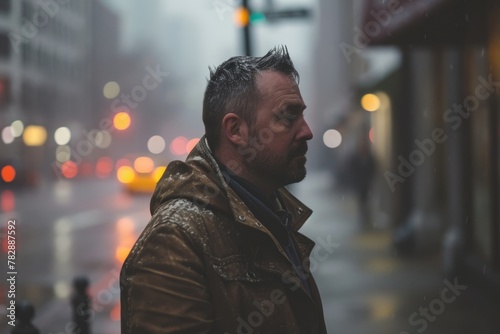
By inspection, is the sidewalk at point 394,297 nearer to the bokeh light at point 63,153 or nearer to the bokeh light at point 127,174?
the bokeh light at point 127,174

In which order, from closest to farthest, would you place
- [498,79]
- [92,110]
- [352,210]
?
[498,79]
[352,210]
[92,110]

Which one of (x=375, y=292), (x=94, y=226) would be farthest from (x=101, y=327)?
(x=94, y=226)

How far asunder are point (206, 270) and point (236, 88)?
1.99ft

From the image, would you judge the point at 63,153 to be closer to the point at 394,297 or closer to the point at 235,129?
the point at 394,297

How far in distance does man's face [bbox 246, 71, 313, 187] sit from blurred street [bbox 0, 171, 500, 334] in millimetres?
5467

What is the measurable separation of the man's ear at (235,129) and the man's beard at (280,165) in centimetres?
7

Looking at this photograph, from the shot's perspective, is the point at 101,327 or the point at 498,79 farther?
the point at 498,79

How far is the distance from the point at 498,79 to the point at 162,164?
25097mm

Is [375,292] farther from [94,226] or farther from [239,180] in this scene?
[94,226]

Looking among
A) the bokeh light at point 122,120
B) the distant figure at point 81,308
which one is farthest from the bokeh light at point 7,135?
the distant figure at point 81,308

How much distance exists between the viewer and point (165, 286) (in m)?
1.87

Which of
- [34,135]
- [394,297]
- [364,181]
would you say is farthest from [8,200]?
[34,135]

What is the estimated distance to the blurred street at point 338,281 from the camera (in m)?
7.89

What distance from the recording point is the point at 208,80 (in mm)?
2373
